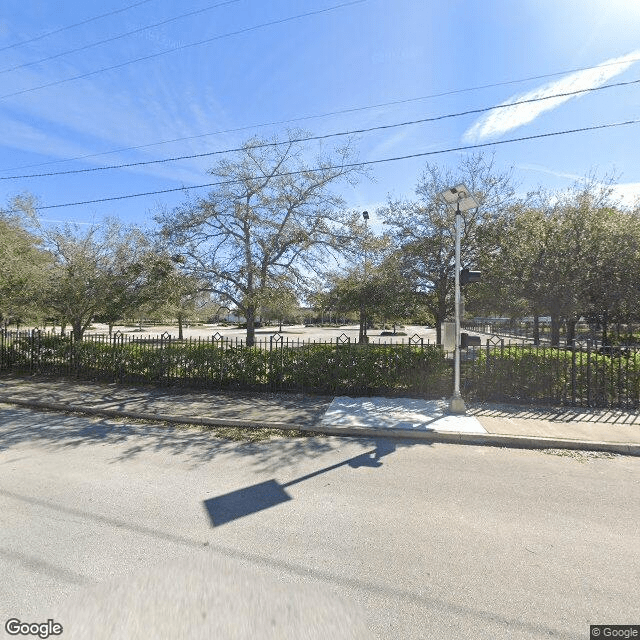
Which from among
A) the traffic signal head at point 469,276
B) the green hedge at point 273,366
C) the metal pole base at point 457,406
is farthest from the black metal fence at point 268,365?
the traffic signal head at point 469,276

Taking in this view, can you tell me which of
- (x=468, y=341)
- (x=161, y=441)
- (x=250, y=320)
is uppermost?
(x=250, y=320)

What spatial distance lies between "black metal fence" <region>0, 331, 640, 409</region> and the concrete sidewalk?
19.2 inches

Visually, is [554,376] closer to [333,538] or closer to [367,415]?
[367,415]

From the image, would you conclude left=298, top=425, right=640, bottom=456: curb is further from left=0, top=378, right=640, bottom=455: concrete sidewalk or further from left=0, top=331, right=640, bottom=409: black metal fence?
left=0, top=331, right=640, bottom=409: black metal fence

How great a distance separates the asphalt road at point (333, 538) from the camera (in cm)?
237

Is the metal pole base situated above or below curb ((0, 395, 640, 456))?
above

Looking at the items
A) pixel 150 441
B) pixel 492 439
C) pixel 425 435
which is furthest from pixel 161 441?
pixel 492 439

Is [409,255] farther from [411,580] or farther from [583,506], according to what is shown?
[411,580]

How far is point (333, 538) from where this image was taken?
10.4 feet

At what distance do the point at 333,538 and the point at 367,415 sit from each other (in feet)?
12.8

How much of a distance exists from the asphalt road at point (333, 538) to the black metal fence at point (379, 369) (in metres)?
2.92

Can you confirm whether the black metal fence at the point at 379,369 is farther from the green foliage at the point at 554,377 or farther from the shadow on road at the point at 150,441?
the shadow on road at the point at 150,441

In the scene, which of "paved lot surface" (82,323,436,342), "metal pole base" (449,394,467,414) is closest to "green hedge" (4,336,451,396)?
"metal pole base" (449,394,467,414)

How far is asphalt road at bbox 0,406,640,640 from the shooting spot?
2371mm
